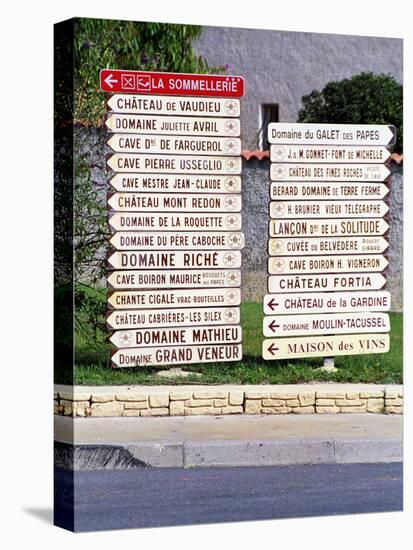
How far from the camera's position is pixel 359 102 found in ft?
39.8

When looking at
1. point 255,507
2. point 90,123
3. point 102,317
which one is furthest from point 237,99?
point 255,507

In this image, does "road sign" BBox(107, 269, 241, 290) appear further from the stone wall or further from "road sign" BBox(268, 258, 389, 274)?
the stone wall

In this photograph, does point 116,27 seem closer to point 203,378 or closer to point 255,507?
point 203,378

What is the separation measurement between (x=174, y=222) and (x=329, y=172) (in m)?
1.44

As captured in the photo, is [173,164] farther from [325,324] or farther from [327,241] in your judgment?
[325,324]

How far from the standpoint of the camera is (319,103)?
39.2 feet

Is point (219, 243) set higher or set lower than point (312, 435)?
higher

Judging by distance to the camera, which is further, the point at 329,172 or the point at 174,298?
the point at 329,172

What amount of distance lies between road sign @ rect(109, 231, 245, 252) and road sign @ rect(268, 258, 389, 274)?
0.37 metres

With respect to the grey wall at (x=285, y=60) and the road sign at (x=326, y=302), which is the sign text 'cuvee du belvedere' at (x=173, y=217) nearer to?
the grey wall at (x=285, y=60)

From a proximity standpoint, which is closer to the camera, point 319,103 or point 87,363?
point 87,363

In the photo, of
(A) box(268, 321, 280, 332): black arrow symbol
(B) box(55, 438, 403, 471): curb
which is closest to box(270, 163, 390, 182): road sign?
(A) box(268, 321, 280, 332): black arrow symbol

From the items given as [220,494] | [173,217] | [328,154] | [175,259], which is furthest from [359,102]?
[220,494]

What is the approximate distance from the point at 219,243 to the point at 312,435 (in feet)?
5.45
